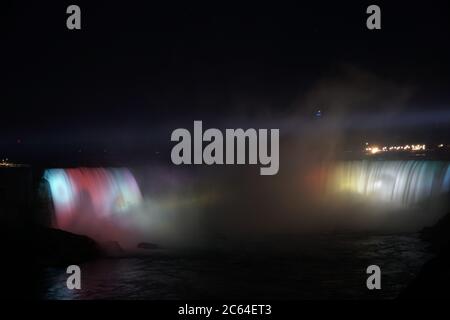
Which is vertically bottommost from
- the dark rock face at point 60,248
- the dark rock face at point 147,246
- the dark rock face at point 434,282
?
the dark rock face at point 147,246

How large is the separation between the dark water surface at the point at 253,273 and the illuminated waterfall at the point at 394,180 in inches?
345

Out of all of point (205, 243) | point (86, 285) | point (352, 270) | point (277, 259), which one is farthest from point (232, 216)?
point (86, 285)

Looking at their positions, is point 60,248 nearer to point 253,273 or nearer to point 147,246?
point 147,246

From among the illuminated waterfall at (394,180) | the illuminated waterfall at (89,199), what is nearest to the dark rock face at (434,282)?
the illuminated waterfall at (89,199)

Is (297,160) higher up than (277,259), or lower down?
higher up

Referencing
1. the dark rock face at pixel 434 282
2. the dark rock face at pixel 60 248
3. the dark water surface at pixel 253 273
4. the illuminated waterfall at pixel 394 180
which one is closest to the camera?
the dark rock face at pixel 434 282

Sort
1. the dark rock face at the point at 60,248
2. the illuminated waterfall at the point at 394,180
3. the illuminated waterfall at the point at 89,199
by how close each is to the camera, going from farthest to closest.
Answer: the illuminated waterfall at the point at 394,180
the illuminated waterfall at the point at 89,199
the dark rock face at the point at 60,248

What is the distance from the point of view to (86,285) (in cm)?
1483

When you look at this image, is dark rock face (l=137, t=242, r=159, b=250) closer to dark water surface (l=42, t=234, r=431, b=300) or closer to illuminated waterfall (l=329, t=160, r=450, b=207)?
dark water surface (l=42, t=234, r=431, b=300)

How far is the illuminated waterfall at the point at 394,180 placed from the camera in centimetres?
2952

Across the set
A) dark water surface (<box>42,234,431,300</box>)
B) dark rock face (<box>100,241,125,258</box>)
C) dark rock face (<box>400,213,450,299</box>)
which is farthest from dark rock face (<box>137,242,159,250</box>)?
dark rock face (<box>400,213,450,299</box>)

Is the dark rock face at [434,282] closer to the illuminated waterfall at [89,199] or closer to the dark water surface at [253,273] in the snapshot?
the dark water surface at [253,273]
